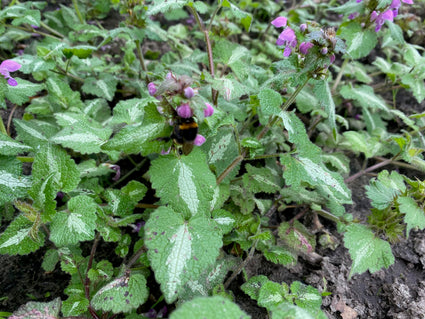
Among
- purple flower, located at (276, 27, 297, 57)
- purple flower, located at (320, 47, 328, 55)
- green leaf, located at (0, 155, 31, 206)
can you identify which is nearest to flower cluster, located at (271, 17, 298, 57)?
purple flower, located at (276, 27, 297, 57)

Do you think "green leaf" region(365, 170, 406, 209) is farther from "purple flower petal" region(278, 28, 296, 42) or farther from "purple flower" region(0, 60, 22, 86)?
"purple flower" region(0, 60, 22, 86)

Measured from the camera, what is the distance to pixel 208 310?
1.10m

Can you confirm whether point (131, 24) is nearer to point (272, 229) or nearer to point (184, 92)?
point (184, 92)

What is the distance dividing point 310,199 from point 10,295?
7.48 ft

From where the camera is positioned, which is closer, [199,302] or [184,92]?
[199,302]

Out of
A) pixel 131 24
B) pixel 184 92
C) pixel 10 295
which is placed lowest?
pixel 10 295

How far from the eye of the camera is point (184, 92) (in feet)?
4.25

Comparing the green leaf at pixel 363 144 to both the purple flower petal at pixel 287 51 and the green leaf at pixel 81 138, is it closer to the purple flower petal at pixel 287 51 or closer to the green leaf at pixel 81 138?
the purple flower petal at pixel 287 51

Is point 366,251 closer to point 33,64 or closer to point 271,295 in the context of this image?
Answer: point 271,295

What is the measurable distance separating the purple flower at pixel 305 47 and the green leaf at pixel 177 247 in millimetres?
1125

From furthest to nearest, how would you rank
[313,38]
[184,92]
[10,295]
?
[10,295] → [313,38] → [184,92]

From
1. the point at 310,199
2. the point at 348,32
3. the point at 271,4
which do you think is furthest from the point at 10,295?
the point at 271,4

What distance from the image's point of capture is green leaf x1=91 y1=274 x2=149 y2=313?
1.51 m

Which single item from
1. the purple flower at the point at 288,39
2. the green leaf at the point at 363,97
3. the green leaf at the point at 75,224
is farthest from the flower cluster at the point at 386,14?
the green leaf at the point at 75,224
